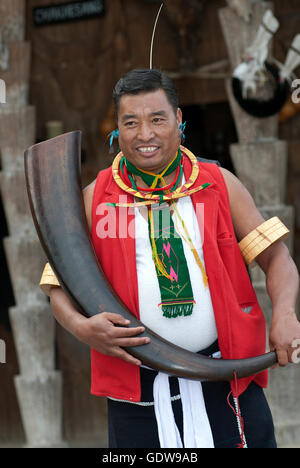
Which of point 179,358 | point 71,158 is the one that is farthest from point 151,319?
point 71,158

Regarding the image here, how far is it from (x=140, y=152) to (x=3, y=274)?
7.66ft

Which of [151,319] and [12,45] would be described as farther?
[12,45]

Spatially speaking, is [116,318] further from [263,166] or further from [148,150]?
[263,166]

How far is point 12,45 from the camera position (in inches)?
127

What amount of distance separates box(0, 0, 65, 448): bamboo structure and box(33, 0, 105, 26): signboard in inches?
10.2

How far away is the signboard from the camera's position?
138 inches

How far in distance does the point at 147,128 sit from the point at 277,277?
0.50m

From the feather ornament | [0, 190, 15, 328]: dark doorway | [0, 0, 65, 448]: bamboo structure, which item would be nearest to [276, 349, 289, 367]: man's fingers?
[0, 0, 65, 448]: bamboo structure

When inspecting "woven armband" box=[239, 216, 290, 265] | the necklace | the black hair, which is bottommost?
"woven armband" box=[239, 216, 290, 265]

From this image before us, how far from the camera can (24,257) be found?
3.27m

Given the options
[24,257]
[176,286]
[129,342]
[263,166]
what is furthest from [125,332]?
[24,257]

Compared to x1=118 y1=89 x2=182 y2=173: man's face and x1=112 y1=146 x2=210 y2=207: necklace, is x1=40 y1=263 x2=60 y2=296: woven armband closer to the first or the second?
x1=112 y1=146 x2=210 y2=207: necklace

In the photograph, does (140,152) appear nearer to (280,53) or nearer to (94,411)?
(280,53)
